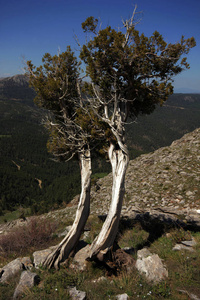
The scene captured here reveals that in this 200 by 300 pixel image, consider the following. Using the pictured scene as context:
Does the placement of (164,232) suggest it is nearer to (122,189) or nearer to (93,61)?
(122,189)

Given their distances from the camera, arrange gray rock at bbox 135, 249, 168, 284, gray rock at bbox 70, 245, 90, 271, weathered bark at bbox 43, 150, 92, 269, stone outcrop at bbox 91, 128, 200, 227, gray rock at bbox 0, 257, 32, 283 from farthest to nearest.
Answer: stone outcrop at bbox 91, 128, 200, 227, weathered bark at bbox 43, 150, 92, 269, gray rock at bbox 70, 245, 90, 271, gray rock at bbox 0, 257, 32, 283, gray rock at bbox 135, 249, 168, 284

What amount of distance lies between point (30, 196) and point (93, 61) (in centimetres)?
15815

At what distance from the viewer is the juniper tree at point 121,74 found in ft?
31.7

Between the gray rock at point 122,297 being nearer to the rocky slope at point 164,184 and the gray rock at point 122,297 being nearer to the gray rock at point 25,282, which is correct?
Result: the gray rock at point 25,282

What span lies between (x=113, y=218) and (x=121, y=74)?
8447 millimetres

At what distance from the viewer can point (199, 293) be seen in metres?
6.25

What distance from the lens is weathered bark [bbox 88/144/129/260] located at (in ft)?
29.3

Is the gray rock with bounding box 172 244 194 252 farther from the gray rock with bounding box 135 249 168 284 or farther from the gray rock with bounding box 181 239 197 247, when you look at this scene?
the gray rock with bounding box 135 249 168 284

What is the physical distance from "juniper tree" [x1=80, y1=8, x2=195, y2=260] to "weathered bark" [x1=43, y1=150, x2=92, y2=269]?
5.91 feet

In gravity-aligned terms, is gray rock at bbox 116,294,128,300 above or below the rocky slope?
above

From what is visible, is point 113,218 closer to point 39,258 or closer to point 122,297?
point 122,297

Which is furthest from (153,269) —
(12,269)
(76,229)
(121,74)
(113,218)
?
(121,74)

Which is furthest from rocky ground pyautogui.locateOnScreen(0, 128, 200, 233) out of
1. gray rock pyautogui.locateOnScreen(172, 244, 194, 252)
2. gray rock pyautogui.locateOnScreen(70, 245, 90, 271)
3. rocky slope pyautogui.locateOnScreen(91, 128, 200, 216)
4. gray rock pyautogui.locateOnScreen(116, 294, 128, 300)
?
gray rock pyautogui.locateOnScreen(116, 294, 128, 300)

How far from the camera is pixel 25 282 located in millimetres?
7676
